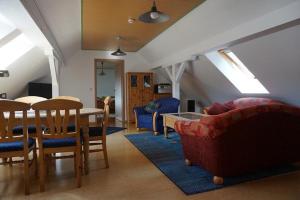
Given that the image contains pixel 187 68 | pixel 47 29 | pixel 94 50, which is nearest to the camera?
pixel 47 29

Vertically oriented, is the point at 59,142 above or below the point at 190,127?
below

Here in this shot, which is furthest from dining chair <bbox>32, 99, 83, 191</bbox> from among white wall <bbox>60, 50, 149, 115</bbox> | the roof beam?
white wall <bbox>60, 50, 149, 115</bbox>

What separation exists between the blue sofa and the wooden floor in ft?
6.85

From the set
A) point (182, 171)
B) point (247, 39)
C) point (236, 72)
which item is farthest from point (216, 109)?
point (182, 171)

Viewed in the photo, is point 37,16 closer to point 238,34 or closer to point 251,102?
point 238,34

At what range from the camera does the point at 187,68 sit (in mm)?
6332

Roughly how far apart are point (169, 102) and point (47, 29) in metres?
3.27

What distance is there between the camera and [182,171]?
9.68 feet

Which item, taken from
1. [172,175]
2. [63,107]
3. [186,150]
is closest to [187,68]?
[186,150]

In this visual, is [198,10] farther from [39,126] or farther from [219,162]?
[39,126]

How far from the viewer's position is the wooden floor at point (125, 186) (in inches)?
90.5

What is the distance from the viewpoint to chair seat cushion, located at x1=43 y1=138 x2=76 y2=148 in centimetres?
250

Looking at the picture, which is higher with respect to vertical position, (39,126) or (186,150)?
(39,126)

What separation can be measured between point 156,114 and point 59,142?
10.3 ft
